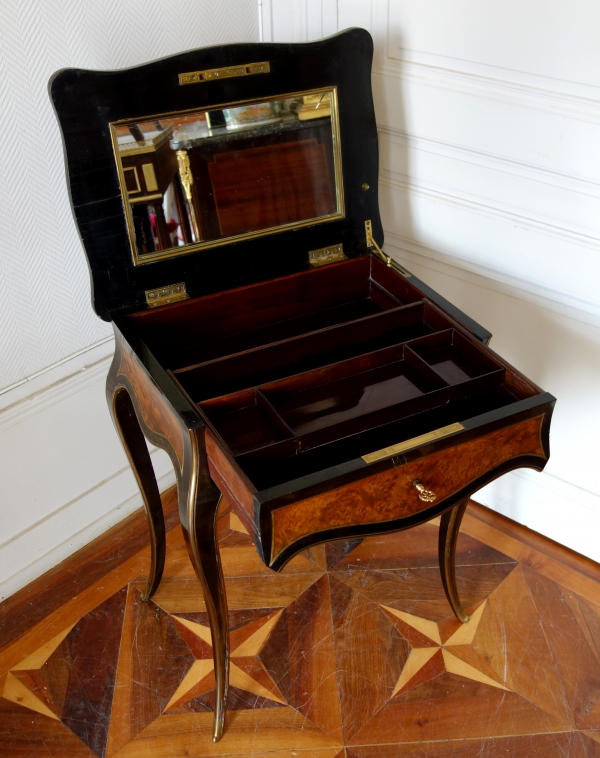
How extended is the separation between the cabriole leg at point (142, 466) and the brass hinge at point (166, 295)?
0.17 metres

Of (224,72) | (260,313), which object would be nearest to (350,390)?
(260,313)

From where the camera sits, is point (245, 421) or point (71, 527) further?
point (71, 527)

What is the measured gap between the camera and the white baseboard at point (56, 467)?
4.70 ft

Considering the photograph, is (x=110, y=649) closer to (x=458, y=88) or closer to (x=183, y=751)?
(x=183, y=751)

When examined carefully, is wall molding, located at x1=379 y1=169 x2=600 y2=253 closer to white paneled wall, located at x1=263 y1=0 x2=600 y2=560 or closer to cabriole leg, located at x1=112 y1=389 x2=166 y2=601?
white paneled wall, located at x1=263 y1=0 x2=600 y2=560

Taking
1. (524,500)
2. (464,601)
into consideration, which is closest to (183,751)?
(464,601)

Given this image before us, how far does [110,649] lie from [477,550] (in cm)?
82

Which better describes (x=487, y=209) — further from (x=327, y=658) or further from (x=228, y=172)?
(x=327, y=658)

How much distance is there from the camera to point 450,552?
4.50 ft

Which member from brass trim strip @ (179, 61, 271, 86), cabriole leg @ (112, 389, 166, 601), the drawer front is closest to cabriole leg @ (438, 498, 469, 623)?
the drawer front

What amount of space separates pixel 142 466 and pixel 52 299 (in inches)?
14.6

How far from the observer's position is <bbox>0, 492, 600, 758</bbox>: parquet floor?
4.17 feet

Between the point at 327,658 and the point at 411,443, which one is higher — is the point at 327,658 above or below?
below

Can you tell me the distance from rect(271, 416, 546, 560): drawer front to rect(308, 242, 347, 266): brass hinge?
482 mm
